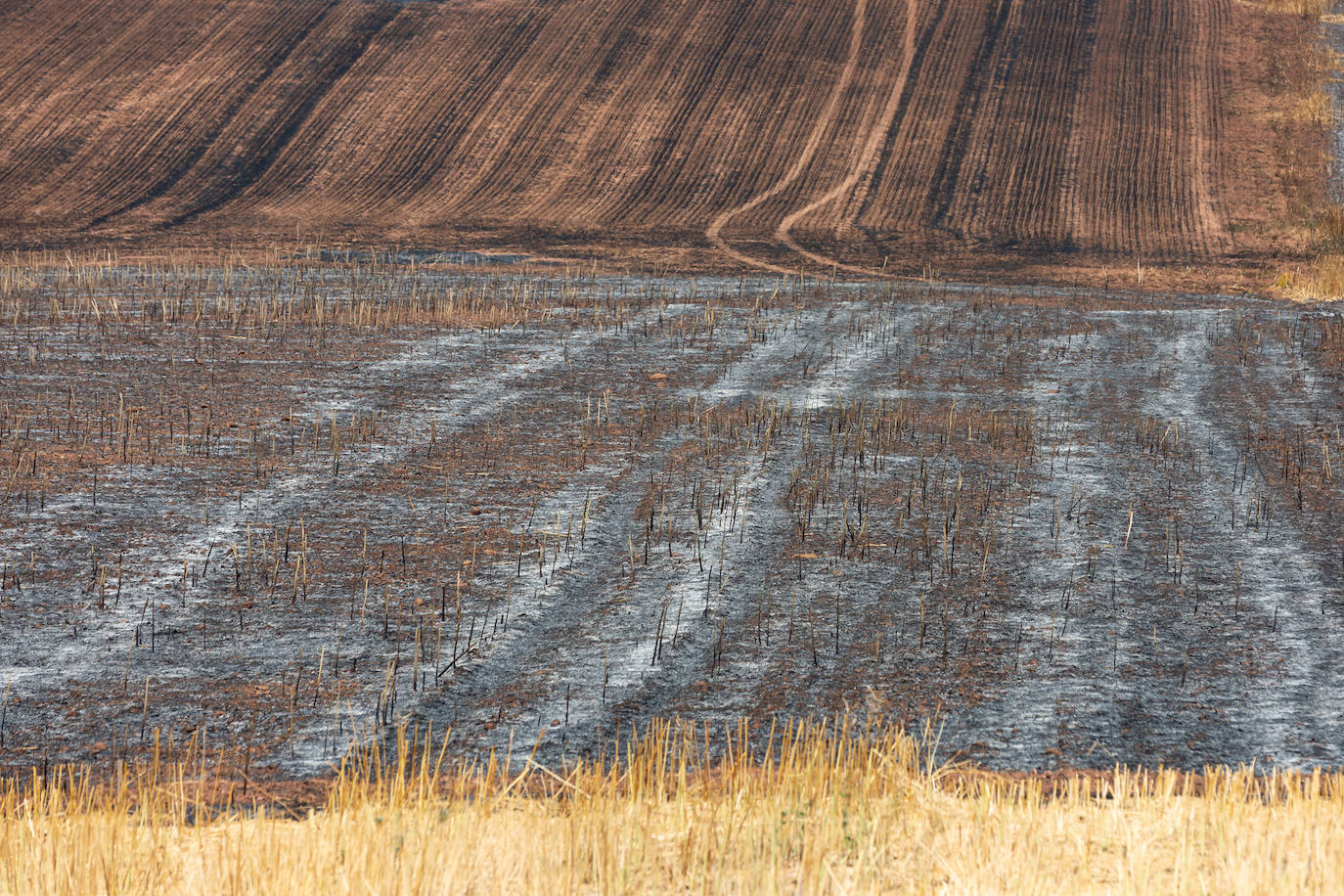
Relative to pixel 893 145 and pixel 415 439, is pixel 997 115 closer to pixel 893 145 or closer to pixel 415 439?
pixel 893 145

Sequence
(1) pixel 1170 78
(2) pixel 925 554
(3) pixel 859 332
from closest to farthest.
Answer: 1. (2) pixel 925 554
2. (3) pixel 859 332
3. (1) pixel 1170 78

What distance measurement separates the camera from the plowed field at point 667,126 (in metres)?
28.6

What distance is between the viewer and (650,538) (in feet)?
31.4

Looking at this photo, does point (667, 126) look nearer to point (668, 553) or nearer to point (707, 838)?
point (668, 553)

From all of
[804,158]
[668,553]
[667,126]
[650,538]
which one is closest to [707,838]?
[668,553]

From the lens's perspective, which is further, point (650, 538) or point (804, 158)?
point (804, 158)

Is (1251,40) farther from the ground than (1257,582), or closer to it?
farther from the ground

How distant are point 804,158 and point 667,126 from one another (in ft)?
11.9

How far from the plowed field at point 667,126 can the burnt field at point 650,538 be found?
1060 cm

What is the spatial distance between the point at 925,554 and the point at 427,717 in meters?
3.84

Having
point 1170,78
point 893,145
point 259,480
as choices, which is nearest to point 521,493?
point 259,480

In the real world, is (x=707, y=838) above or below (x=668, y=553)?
above

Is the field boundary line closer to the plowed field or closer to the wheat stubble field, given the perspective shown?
the plowed field

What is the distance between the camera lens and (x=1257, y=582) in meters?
8.71
